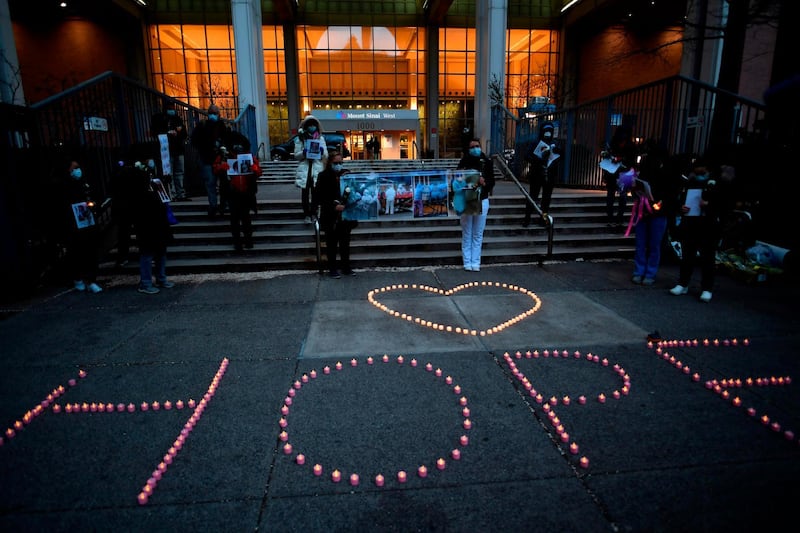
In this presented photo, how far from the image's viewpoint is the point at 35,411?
3.74 metres

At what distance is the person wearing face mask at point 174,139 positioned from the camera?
9.74 metres

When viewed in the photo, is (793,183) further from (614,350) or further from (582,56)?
(582,56)

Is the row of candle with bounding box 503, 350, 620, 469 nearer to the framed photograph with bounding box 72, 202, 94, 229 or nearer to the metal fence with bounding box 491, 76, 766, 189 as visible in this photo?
the framed photograph with bounding box 72, 202, 94, 229

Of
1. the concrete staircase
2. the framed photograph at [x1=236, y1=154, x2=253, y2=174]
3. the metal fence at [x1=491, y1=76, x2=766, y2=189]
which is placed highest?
the metal fence at [x1=491, y1=76, x2=766, y2=189]

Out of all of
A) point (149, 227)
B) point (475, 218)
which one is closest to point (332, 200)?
point (475, 218)

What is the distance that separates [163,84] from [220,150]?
25338 mm

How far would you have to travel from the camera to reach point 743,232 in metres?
8.14

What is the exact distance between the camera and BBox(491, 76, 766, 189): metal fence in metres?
10.1

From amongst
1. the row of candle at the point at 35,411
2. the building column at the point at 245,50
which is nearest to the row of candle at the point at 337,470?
the row of candle at the point at 35,411

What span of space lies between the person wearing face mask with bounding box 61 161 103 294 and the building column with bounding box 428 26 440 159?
82.1ft

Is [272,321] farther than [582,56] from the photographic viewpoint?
No

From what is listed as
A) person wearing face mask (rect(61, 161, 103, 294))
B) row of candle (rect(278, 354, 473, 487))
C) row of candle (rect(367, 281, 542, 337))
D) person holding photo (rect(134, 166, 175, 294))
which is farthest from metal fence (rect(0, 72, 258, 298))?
row of candle (rect(278, 354, 473, 487))

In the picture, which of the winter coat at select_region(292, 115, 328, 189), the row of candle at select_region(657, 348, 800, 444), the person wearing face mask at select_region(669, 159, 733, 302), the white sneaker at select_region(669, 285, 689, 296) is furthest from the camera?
the winter coat at select_region(292, 115, 328, 189)

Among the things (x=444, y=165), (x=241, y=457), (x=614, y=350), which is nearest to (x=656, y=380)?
(x=614, y=350)
